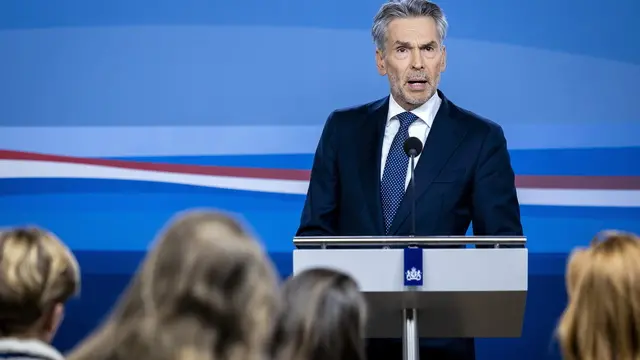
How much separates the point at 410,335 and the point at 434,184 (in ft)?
2.70

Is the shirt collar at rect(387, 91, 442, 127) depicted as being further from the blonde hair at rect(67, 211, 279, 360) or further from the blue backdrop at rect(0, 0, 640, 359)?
the blonde hair at rect(67, 211, 279, 360)

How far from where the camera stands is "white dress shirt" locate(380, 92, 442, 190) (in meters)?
4.74

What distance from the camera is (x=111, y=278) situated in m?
5.56

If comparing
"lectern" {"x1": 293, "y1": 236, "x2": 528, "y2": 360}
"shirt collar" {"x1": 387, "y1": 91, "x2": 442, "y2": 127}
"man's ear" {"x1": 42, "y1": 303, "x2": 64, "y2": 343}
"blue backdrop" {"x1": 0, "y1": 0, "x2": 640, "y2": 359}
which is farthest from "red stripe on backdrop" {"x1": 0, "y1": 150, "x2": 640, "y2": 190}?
"man's ear" {"x1": 42, "y1": 303, "x2": 64, "y2": 343}

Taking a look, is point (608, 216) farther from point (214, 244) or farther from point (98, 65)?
point (214, 244)

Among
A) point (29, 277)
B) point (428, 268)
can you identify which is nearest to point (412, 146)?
point (428, 268)

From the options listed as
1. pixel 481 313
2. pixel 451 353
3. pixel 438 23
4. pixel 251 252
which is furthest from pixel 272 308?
pixel 438 23

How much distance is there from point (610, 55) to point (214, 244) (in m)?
4.07

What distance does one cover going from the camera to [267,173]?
5.53 metres

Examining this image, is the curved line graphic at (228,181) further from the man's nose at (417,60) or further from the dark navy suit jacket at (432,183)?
the man's nose at (417,60)

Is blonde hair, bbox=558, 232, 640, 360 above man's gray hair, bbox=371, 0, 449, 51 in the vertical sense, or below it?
below

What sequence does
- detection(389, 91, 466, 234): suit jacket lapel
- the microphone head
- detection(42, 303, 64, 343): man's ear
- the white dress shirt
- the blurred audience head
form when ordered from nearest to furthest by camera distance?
1. the blurred audience head
2. detection(42, 303, 64, 343): man's ear
3. the microphone head
4. detection(389, 91, 466, 234): suit jacket lapel
5. the white dress shirt

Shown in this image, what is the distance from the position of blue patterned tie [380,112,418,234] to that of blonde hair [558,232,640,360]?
2.10 m

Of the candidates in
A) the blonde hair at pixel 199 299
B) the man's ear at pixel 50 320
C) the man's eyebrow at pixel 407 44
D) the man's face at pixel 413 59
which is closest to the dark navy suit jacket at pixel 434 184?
the man's face at pixel 413 59
